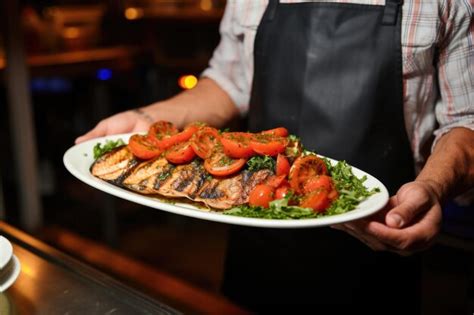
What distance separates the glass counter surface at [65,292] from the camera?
1.27m

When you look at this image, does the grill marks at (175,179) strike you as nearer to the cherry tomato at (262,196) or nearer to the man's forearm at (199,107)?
the cherry tomato at (262,196)

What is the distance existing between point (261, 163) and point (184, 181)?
22 centimetres

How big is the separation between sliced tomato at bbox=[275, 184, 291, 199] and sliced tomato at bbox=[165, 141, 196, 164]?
0.31 metres

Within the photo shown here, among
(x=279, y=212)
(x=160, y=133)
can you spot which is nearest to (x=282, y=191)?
(x=279, y=212)

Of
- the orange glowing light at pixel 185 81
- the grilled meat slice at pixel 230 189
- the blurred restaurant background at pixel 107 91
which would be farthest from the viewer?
the orange glowing light at pixel 185 81

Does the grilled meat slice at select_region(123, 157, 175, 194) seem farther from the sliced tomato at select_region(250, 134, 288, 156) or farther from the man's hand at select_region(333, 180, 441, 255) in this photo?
the man's hand at select_region(333, 180, 441, 255)

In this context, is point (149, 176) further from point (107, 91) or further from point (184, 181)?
point (107, 91)

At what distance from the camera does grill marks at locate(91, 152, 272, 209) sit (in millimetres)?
1451

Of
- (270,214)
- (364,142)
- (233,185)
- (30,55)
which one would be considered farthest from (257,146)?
(30,55)

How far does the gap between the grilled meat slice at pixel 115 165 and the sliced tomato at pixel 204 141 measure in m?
0.20

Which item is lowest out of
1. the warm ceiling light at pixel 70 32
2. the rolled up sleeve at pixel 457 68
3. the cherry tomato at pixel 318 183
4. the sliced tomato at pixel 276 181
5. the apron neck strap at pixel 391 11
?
the warm ceiling light at pixel 70 32

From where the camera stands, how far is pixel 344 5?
1.76 meters

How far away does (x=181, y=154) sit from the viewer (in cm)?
157

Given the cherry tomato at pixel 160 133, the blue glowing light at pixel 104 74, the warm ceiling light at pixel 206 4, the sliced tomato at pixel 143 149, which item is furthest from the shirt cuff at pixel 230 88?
the warm ceiling light at pixel 206 4
